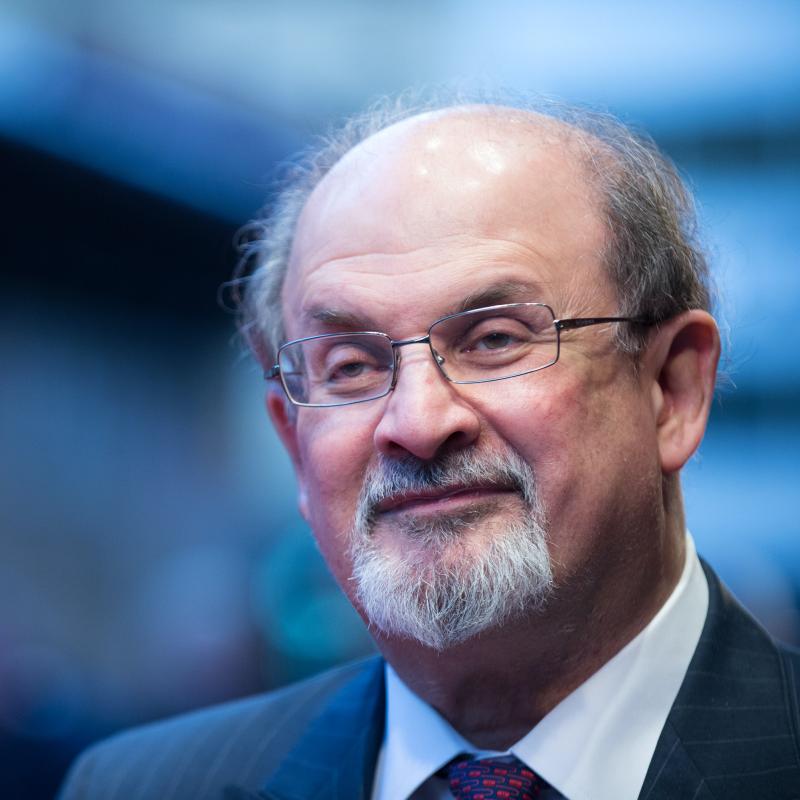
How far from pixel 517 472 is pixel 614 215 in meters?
0.57

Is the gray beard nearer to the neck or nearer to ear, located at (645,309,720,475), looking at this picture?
the neck

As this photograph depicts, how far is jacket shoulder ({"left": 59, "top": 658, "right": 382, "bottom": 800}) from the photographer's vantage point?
207 cm

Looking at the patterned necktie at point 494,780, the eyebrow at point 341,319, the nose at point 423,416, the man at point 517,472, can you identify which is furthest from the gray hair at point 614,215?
the patterned necktie at point 494,780

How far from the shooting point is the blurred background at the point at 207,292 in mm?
5387

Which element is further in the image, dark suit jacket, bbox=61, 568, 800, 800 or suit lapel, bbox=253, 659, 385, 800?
suit lapel, bbox=253, 659, 385, 800

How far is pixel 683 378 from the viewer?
72.7 inches

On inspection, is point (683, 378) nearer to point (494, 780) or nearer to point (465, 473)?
point (465, 473)

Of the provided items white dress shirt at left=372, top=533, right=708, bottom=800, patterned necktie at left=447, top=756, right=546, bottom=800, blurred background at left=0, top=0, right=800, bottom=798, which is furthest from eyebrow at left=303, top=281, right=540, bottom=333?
blurred background at left=0, top=0, right=800, bottom=798

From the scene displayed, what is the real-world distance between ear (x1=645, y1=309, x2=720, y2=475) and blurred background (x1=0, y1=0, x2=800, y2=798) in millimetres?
3396

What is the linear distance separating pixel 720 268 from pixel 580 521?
1.00 metres

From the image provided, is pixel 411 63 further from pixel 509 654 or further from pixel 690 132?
pixel 509 654

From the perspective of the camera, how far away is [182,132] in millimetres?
5746

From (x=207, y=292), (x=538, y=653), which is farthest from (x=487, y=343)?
(x=207, y=292)

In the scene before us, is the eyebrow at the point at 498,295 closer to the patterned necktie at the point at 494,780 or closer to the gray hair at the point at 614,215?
the gray hair at the point at 614,215
